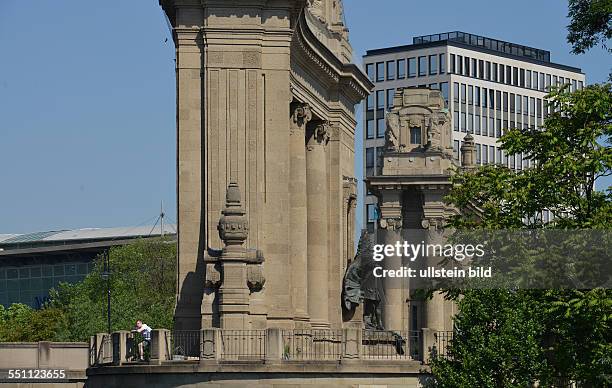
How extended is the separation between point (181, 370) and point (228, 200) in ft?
23.4

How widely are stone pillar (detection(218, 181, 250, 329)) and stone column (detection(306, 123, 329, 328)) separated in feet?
57.0

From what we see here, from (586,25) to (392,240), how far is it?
225 feet

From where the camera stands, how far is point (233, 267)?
61.4 m

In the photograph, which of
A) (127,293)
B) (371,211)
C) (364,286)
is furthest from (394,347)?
(371,211)

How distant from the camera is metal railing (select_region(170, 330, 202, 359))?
201ft

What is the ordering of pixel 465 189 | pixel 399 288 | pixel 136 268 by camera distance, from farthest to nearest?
pixel 136 268 → pixel 399 288 → pixel 465 189

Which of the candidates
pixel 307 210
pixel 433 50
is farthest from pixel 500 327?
pixel 433 50

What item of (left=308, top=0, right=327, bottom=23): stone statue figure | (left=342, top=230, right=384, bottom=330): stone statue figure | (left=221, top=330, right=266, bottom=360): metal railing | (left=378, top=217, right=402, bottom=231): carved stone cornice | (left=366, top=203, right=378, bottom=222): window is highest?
(left=308, top=0, right=327, bottom=23): stone statue figure

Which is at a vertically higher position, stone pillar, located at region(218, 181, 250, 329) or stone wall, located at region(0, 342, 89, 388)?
stone pillar, located at region(218, 181, 250, 329)

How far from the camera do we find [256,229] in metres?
65.5

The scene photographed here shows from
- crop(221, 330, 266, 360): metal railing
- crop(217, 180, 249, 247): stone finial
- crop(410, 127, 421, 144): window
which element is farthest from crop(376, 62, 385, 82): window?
crop(221, 330, 266, 360): metal railing

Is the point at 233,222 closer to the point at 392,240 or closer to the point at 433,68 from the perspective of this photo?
the point at 392,240

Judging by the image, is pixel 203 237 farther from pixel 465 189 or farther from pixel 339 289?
pixel 339 289

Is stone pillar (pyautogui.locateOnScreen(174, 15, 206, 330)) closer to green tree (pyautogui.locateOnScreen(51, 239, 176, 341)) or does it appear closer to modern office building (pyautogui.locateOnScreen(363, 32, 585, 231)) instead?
green tree (pyautogui.locateOnScreen(51, 239, 176, 341))
